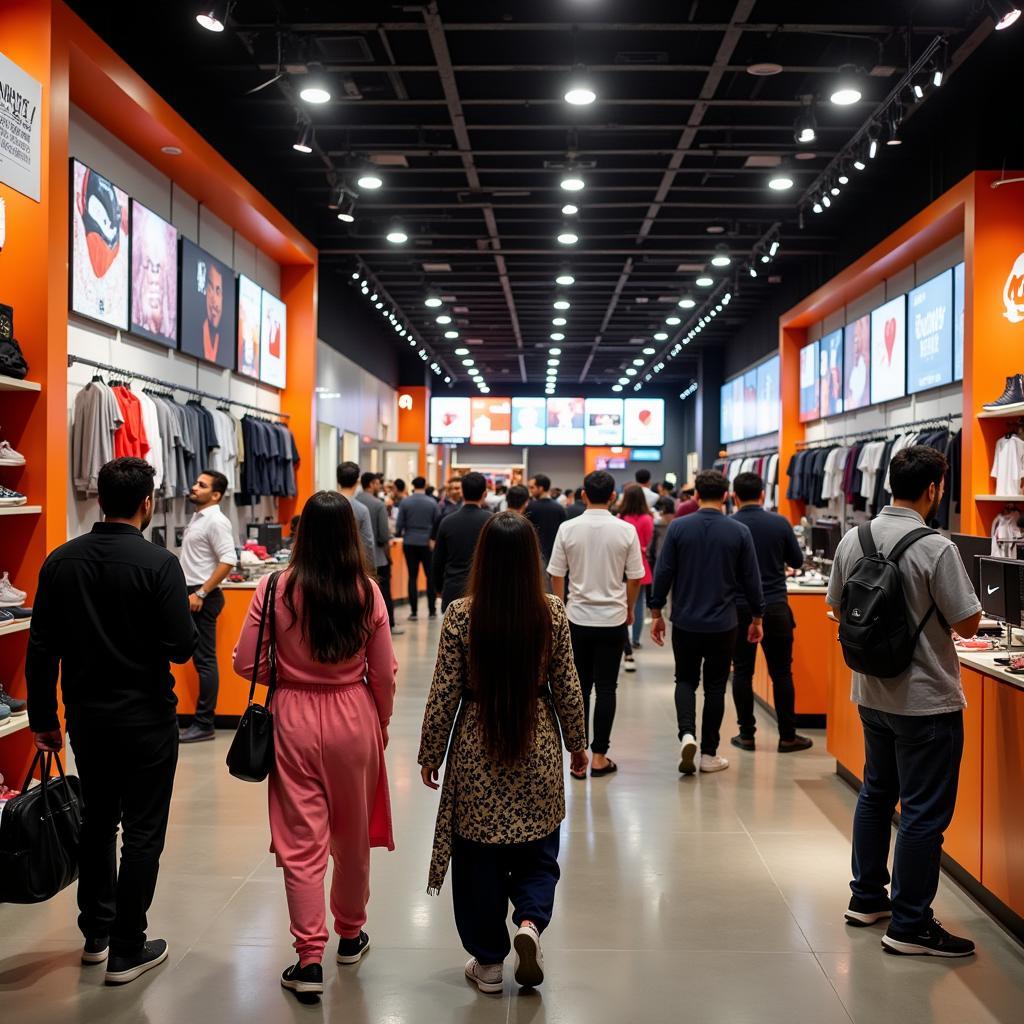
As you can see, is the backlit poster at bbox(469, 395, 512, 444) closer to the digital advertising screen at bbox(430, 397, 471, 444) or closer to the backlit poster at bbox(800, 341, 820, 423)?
the digital advertising screen at bbox(430, 397, 471, 444)

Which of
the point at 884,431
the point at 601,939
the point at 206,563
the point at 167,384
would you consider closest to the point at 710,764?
the point at 601,939

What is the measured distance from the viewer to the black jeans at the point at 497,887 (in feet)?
10.1

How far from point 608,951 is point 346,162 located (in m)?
7.81

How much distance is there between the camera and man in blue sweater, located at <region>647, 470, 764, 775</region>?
558cm

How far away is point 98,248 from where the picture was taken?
22.0 feet

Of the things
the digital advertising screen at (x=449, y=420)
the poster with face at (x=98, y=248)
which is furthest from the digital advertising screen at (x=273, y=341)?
the digital advertising screen at (x=449, y=420)

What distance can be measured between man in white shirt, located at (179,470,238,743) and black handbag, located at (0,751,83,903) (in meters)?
2.98

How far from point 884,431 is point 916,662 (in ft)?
27.0

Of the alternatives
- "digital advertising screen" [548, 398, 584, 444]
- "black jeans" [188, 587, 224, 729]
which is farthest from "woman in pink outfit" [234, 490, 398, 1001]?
"digital advertising screen" [548, 398, 584, 444]

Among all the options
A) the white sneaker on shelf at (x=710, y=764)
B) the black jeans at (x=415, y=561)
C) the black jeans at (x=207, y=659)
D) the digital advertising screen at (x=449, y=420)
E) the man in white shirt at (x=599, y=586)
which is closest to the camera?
the man in white shirt at (x=599, y=586)

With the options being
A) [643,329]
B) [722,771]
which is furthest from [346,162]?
[643,329]

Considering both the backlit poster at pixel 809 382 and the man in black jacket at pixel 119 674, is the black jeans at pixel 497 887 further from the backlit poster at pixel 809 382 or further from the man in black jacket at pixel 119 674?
the backlit poster at pixel 809 382

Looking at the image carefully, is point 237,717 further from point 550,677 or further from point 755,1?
point 755,1

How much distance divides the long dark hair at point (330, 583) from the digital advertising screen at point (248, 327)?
23.3 feet
